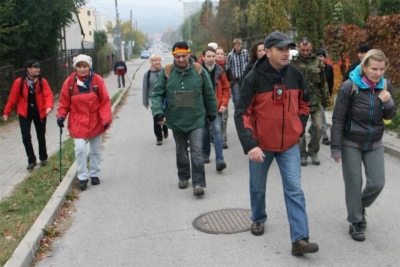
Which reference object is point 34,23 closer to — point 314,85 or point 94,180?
point 94,180

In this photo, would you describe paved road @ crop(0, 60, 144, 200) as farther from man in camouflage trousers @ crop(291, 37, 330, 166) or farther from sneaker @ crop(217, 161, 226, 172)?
man in camouflage trousers @ crop(291, 37, 330, 166)

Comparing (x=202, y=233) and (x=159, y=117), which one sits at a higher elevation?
(x=159, y=117)

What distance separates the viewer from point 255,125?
4.91 meters

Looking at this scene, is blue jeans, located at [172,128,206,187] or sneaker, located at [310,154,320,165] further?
sneaker, located at [310,154,320,165]

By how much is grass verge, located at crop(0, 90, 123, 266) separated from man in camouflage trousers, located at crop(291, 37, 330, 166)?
3684mm

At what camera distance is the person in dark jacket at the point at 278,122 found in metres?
4.74

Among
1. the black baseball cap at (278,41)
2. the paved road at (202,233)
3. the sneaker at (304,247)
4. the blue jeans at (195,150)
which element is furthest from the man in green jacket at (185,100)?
the sneaker at (304,247)

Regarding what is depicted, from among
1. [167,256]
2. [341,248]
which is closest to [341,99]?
[341,248]

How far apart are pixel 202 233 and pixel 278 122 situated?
5.12 feet

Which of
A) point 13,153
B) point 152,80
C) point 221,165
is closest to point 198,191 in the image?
point 221,165

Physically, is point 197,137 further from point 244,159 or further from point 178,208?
point 244,159

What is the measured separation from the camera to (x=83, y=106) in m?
7.31

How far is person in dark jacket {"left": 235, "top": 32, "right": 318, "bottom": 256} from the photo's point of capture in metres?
4.74

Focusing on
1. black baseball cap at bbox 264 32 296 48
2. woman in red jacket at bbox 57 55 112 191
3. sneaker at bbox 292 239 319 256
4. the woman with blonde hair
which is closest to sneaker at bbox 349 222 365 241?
sneaker at bbox 292 239 319 256
